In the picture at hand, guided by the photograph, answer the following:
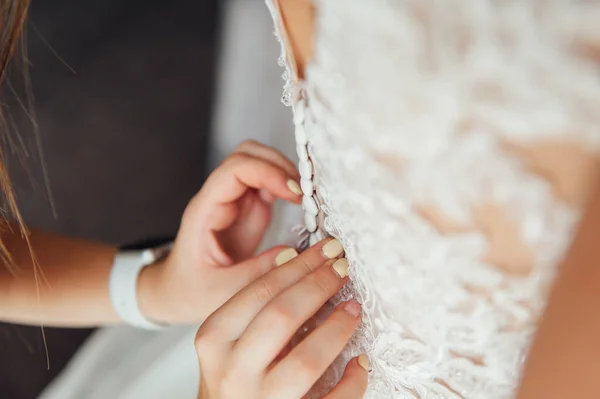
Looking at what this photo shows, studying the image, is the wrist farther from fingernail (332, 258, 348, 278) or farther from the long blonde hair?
fingernail (332, 258, 348, 278)

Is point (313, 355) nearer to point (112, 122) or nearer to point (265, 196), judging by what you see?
point (265, 196)

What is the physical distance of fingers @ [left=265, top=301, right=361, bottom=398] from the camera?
Result: 451 millimetres

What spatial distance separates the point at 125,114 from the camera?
156 cm

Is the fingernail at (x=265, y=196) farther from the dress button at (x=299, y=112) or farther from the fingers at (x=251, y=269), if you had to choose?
the dress button at (x=299, y=112)

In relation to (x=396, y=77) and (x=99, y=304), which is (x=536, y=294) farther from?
(x=99, y=304)

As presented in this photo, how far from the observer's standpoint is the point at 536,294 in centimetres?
36

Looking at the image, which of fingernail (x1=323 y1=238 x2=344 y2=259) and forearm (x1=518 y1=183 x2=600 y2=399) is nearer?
forearm (x1=518 y1=183 x2=600 y2=399)

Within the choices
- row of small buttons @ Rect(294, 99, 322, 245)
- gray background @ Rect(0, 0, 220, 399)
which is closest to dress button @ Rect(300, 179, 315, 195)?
row of small buttons @ Rect(294, 99, 322, 245)

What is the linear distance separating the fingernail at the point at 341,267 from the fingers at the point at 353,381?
0.07 meters

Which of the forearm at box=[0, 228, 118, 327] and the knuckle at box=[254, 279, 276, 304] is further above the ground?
the knuckle at box=[254, 279, 276, 304]

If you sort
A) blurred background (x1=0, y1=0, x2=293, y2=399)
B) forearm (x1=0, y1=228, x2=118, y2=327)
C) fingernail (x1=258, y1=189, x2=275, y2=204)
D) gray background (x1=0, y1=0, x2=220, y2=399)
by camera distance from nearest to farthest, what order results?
fingernail (x1=258, y1=189, x2=275, y2=204)
forearm (x1=0, y1=228, x2=118, y2=327)
blurred background (x1=0, y1=0, x2=293, y2=399)
gray background (x1=0, y1=0, x2=220, y2=399)

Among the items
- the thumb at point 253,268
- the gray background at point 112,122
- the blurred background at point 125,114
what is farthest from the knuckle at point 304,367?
the gray background at point 112,122

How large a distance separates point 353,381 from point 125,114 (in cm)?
123

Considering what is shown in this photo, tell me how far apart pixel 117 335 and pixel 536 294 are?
0.62 metres
